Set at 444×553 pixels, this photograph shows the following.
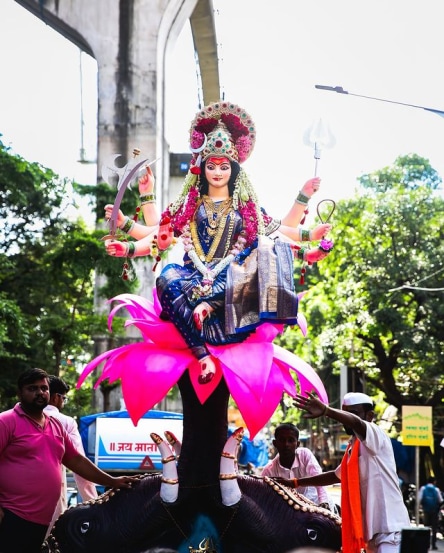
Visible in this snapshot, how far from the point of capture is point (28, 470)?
19.1 ft

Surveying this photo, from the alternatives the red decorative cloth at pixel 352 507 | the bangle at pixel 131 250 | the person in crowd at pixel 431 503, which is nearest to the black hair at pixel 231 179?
the bangle at pixel 131 250

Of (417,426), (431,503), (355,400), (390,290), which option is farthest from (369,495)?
(390,290)

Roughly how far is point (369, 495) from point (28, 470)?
1940 millimetres

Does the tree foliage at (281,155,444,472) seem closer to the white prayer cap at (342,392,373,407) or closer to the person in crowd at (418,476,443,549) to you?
the person in crowd at (418,476,443,549)

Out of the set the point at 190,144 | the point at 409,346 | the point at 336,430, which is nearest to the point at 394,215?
the point at 409,346

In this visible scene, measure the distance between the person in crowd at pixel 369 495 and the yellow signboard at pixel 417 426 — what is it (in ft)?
38.3

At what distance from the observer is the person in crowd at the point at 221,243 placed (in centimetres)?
591

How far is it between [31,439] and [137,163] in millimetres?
1901

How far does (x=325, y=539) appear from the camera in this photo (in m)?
5.99

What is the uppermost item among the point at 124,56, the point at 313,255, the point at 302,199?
the point at 124,56

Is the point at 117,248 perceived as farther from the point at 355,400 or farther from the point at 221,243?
the point at 355,400

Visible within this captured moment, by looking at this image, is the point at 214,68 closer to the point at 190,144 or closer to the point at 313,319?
the point at 313,319

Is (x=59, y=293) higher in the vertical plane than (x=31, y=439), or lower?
higher

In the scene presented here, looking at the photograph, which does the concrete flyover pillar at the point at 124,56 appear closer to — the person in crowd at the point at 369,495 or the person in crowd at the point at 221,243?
the person in crowd at the point at 221,243
